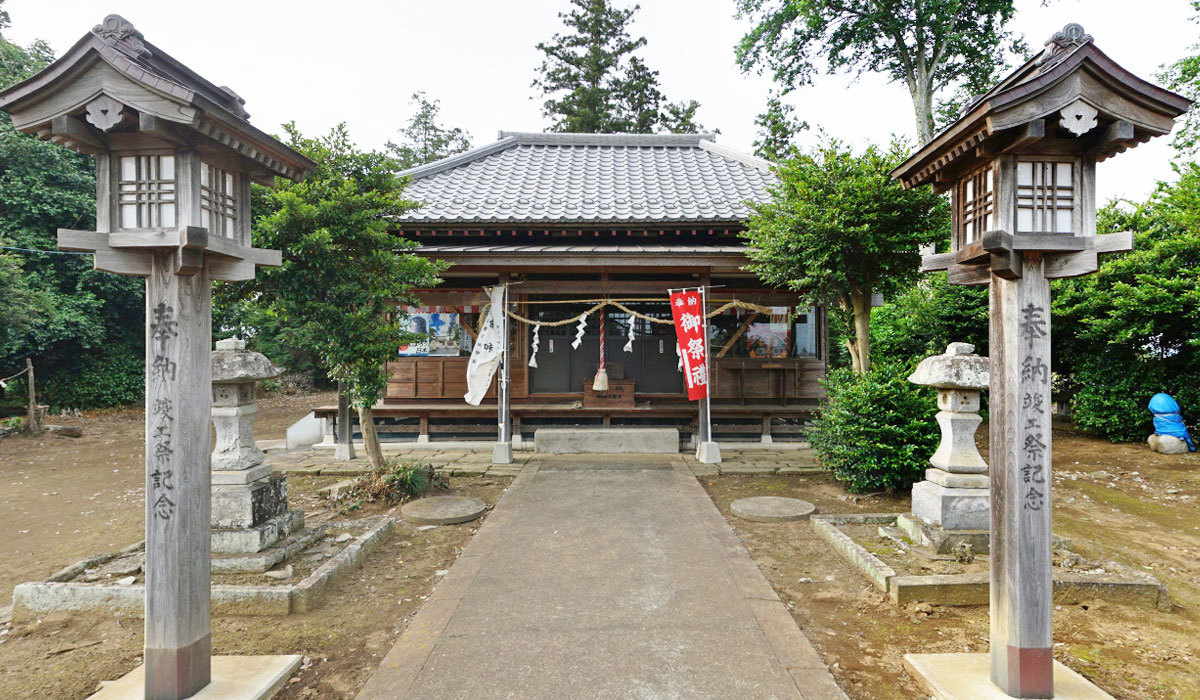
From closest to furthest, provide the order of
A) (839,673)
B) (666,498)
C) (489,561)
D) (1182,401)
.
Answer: (839,673) → (489,561) → (666,498) → (1182,401)

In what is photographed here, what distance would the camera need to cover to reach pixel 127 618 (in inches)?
171

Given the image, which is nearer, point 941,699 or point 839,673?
point 941,699

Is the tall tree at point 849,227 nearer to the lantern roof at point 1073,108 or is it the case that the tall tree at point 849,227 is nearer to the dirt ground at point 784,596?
the dirt ground at point 784,596

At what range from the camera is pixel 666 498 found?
7508mm

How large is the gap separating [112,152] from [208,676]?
10.5 feet

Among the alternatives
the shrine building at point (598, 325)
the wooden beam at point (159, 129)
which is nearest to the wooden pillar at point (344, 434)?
the shrine building at point (598, 325)

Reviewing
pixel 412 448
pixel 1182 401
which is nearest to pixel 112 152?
pixel 412 448

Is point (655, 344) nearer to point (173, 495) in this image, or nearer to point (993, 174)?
point (993, 174)

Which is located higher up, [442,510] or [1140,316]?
[1140,316]

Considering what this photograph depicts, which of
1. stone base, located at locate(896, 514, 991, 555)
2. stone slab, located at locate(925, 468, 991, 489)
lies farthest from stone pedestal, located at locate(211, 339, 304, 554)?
stone slab, located at locate(925, 468, 991, 489)

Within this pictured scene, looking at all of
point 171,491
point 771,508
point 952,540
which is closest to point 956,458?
point 952,540

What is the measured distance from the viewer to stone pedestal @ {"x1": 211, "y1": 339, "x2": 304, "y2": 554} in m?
4.98

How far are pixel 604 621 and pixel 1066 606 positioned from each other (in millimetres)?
3759

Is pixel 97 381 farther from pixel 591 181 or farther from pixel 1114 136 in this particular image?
pixel 1114 136
